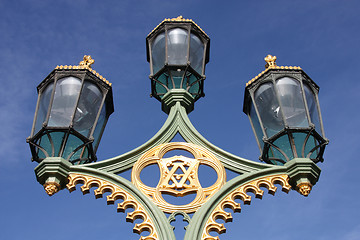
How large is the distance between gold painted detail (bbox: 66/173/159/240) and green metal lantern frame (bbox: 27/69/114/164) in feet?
1.11

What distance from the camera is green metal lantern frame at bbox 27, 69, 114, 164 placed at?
23.2 feet

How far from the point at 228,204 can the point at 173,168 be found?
2.59ft

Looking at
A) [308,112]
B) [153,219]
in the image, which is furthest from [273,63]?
[153,219]

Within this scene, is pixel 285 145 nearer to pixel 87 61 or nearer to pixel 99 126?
pixel 99 126

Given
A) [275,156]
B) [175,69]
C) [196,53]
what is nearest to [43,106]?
[175,69]

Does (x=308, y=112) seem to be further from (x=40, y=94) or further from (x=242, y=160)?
(x=40, y=94)

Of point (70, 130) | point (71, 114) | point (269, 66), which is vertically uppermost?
point (269, 66)

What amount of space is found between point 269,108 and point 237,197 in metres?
1.33

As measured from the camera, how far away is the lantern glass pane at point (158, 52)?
8.47 metres

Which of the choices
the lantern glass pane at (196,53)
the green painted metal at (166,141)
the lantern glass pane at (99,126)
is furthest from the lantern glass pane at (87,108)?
the lantern glass pane at (196,53)

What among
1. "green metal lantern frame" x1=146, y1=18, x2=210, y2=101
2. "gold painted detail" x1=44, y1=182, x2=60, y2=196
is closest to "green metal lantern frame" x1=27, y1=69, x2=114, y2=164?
"gold painted detail" x1=44, y1=182, x2=60, y2=196

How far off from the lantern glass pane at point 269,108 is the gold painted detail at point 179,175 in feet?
2.50

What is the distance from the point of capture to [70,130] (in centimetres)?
704

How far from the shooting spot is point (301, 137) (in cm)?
722
